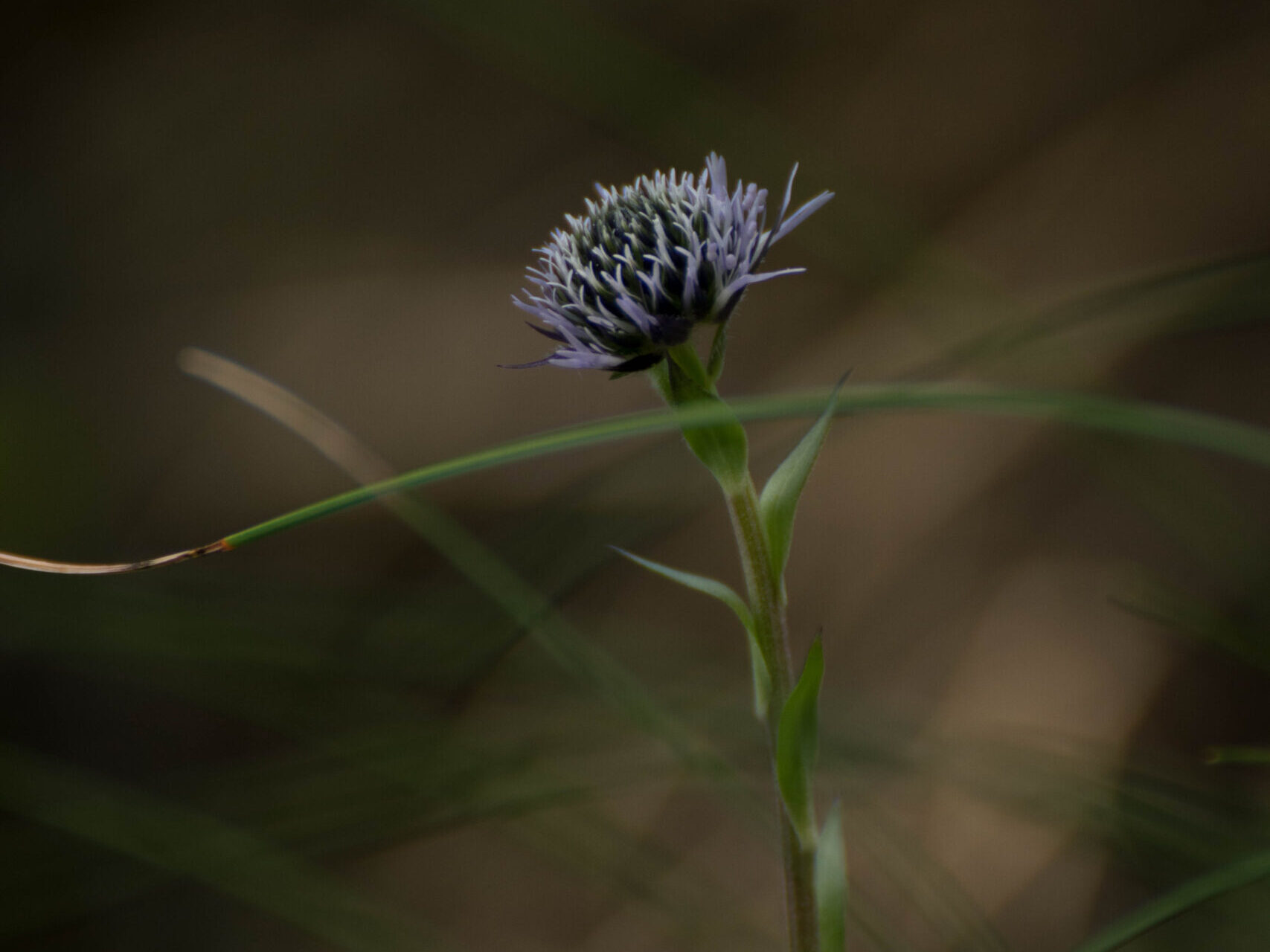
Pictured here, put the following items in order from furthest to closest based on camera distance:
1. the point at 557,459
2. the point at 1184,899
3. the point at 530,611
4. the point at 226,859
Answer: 1. the point at 557,459
2. the point at 226,859
3. the point at 530,611
4. the point at 1184,899

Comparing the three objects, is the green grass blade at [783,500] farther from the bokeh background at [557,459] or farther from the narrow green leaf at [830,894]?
the bokeh background at [557,459]

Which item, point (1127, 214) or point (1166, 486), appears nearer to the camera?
point (1166, 486)

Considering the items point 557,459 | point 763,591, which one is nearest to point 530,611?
point 763,591

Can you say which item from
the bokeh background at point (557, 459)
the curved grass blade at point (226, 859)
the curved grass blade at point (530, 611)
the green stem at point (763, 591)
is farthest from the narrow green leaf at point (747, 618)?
the curved grass blade at point (226, 859)

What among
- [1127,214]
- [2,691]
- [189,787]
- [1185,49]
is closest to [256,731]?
[189,787]

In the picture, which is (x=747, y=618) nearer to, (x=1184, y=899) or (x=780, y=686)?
(x=780, y=686)

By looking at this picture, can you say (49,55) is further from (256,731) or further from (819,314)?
(819,314)

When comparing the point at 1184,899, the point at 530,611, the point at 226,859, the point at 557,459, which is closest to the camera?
the point at 1184,899

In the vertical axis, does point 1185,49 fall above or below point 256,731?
above

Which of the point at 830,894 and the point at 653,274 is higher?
the point at 653,274
